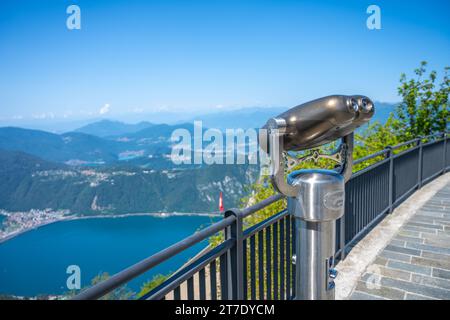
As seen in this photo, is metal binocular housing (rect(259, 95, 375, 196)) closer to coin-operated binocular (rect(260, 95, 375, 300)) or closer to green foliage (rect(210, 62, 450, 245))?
coin-operated binocular (rect(260, 95, 375, 300))

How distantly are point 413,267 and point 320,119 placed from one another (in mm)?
3069

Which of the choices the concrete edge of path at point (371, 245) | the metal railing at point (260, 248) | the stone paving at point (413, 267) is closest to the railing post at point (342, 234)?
the metal railing at point (260, 248)

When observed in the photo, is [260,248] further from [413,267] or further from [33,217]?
[33,217]

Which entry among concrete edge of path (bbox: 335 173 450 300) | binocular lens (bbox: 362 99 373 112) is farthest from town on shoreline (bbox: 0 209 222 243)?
binocular lens (bbox: 362 99 373 112)

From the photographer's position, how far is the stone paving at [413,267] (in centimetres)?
296

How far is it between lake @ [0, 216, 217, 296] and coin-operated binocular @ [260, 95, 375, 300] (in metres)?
50.2

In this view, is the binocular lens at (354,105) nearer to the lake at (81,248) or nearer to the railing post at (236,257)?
the railing post at (236,257)

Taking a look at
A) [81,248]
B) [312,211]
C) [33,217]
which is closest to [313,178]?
[312,211]

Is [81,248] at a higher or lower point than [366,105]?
lower

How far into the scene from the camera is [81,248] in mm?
63375

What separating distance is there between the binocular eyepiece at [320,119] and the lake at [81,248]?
50492 millimetres

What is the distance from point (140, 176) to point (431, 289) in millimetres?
69258
